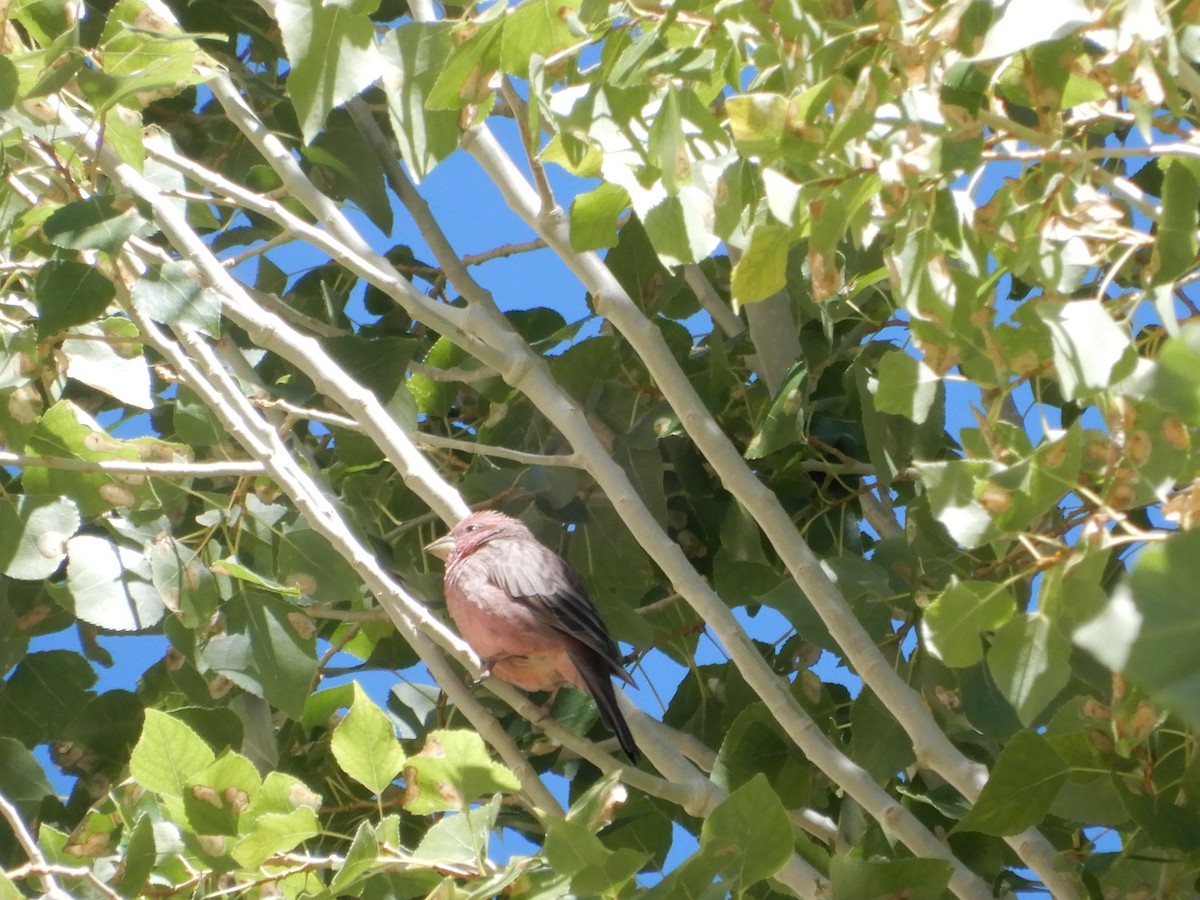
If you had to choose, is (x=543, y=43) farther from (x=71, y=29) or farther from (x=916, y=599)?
(x=916, y=599)

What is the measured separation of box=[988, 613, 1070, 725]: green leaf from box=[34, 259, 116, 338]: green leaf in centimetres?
149

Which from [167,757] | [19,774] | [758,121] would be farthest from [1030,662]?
[19,774]

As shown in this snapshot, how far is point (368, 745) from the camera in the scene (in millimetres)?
2057

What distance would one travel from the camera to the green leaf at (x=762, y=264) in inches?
73.3

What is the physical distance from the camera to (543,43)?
1971 mm

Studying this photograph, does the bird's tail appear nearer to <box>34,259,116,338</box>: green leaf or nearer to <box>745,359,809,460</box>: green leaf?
<box>745,359,809,460</box>: green leaf

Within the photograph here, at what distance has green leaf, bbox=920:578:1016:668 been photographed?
180 cm

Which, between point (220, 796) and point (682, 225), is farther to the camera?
point (220, 796)

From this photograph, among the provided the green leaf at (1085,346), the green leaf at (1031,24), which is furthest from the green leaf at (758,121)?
the green leaf at (1085,346)

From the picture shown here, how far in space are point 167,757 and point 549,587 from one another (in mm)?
1453

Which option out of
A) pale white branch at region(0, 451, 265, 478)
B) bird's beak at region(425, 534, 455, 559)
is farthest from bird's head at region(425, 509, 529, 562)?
pale white branch at region(0, 451, 265, 478)

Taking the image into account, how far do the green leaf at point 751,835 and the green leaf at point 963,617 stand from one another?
1.08 feet

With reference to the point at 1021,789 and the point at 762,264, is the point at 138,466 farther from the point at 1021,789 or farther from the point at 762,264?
the point at 1021,789

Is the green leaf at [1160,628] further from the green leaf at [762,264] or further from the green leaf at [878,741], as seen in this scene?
the green leaf at [878,741]
